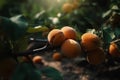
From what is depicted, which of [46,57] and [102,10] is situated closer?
[102,10]

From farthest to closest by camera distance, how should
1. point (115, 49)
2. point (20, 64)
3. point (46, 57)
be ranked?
point (46, 57) < point (115, 49) < point (20, 64)

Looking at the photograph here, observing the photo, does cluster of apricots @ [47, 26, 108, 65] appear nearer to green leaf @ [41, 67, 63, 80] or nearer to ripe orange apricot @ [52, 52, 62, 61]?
green leaf @ [41, 67, 63, 80]

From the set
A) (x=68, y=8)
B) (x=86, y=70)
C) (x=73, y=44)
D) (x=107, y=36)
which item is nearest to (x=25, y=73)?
(x=73, y=44)

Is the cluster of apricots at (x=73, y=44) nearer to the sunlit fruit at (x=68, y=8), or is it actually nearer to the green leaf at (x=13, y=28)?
the green leaf at (x=13, y=28)

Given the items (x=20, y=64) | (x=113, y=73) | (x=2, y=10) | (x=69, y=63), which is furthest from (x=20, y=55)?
(x=2, y=10)

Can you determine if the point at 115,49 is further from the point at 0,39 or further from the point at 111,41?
the point at 0,39

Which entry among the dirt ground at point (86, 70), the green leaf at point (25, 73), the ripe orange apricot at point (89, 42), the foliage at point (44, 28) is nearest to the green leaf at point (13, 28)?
the foliage at point (44, 28)

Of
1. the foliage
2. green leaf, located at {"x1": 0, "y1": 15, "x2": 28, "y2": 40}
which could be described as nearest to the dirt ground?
the foliage

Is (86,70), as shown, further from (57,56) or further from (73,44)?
(73,44)
